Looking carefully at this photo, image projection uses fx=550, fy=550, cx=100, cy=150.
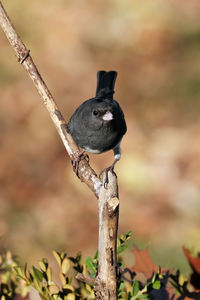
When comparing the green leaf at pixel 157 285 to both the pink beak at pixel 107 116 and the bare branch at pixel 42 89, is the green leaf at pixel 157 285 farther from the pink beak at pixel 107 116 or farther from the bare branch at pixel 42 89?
the pink beak at pixel 107 116

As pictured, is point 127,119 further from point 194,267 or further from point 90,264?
point 90,264

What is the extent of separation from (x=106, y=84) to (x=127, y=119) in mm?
1606

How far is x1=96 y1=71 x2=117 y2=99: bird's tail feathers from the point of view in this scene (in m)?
3.48

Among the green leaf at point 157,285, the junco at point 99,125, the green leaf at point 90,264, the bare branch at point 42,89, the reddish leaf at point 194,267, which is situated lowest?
the green leaf at point 157,285

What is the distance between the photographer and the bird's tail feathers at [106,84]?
11.4ft

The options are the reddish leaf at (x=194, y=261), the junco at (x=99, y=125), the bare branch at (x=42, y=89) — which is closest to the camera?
the bare branch at (x=42, y=89)

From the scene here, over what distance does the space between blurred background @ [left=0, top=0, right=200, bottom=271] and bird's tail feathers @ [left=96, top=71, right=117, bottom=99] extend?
1039mm

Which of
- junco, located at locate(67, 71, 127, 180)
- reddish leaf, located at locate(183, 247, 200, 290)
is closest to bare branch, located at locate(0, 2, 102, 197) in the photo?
reddish leaf, located at locate(183, 247, 200, 290)

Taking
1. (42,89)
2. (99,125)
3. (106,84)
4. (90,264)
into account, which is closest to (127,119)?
(106,84)

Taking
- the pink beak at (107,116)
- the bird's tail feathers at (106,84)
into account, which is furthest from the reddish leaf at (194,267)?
the bird's tail feathers at (106,84)

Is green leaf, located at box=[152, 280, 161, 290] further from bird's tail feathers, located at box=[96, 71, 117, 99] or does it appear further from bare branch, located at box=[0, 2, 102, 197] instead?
bird's tail feathers, located at box=[96, 71, 117, 99]

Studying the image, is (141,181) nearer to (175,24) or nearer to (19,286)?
(19,286)

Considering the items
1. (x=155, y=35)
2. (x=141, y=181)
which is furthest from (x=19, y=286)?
(x=155, y=35)

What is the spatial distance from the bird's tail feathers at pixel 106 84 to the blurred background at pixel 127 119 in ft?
3.41
